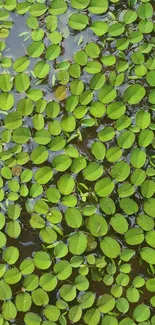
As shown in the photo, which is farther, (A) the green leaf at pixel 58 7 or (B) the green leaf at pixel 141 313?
(A) the green leaf at pixel 58 7

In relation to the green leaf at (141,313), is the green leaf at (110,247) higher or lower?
higher

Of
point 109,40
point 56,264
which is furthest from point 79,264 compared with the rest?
point 109,40

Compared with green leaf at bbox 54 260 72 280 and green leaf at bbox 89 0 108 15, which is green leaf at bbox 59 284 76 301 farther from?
green leaf at bbox 89 0 108 15

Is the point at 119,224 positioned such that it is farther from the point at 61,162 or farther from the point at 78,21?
the point at 78,21

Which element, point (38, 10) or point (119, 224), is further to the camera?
point (38, 10)

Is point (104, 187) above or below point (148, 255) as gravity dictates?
above

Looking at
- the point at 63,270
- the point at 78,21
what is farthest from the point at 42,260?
the point at 78,21

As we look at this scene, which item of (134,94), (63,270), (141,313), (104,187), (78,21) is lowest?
(141,313)

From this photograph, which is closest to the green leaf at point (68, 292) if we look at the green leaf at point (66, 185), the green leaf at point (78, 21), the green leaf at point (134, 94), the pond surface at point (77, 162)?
A: the pond surface at point (77, 162)

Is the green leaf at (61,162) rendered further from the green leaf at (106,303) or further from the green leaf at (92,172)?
the green leaf at (106,303)
